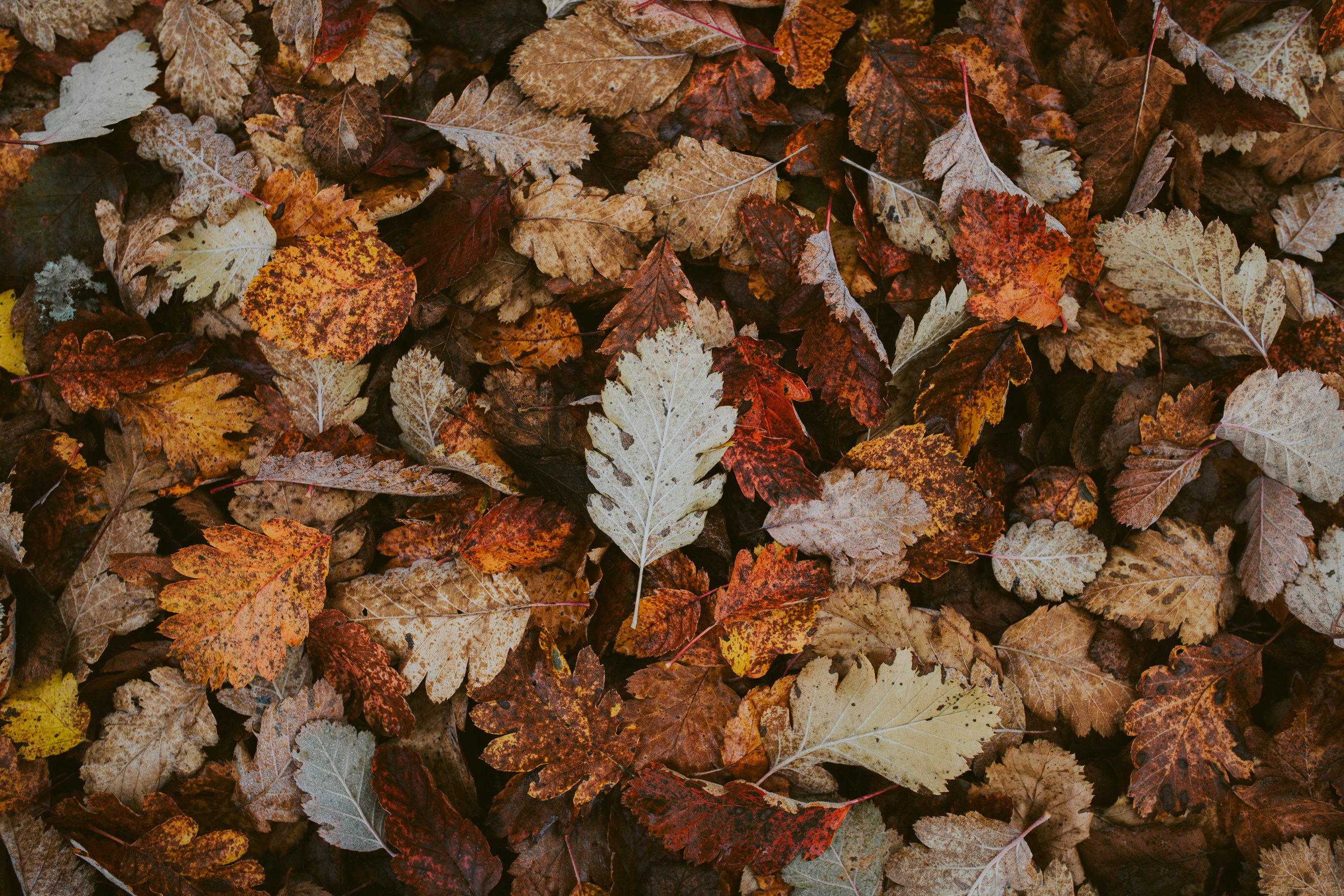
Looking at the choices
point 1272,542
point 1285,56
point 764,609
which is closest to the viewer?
point 764,609

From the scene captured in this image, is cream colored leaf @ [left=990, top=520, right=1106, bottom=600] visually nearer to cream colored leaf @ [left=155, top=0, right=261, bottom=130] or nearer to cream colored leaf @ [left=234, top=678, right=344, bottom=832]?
cream colored leaf @ [left=234, top=678, right=344, bottom=832]

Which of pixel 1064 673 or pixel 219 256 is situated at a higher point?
pixel 219 256

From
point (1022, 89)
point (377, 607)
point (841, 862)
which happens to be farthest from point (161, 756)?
point (1022, 89)

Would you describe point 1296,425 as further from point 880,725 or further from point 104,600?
point 104,600

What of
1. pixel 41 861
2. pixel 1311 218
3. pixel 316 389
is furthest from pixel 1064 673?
Result: pixel 41 861

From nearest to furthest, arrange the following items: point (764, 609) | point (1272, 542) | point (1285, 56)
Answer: point (764, 609), point (1272, 542), point (1285, 56)

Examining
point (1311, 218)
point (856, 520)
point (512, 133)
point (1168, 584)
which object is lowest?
point (1168, 584)

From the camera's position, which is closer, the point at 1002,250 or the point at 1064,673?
the point at 1002,250

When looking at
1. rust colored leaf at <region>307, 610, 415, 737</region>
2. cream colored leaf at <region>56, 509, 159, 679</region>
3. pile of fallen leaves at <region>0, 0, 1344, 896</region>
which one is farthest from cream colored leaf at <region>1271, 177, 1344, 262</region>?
cream colored leaf at <region>56, 509, 159, 679</region>
